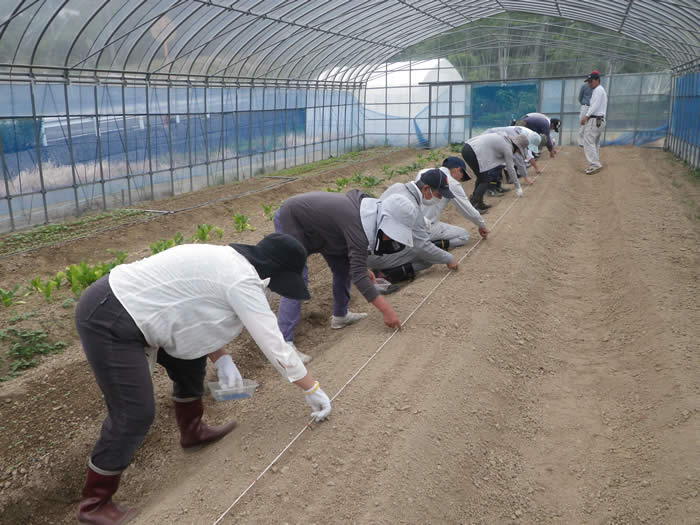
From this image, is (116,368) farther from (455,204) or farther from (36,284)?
(455,204)

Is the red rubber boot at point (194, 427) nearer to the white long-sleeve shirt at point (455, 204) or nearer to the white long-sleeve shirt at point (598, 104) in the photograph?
the white long-sleeve shirt at point (455, 204)

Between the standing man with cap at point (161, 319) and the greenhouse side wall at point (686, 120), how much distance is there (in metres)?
13.5

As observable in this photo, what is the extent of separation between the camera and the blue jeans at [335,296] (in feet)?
16.0

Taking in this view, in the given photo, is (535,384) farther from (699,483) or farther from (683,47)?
(683,47)

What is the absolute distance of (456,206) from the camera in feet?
21.2

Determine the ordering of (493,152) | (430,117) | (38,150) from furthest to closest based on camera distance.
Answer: (430,117) → (38,150) → (493,152)

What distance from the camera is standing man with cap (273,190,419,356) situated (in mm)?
4496

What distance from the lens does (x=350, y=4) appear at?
1642 centimetres

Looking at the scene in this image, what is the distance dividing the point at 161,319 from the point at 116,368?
0.32 meters

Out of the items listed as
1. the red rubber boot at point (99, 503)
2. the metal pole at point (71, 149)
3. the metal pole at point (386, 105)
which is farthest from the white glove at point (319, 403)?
the metal pole at point (386, 105)

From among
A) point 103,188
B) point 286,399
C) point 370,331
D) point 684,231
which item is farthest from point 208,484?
point 103,188

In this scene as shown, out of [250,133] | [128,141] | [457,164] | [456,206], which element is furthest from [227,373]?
[250,133]

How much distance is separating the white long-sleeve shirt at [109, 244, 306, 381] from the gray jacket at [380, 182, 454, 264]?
267cm

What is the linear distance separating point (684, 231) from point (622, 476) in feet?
17.6
